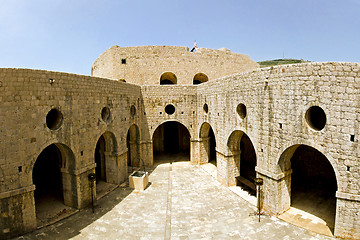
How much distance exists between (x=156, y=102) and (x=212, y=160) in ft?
24.2

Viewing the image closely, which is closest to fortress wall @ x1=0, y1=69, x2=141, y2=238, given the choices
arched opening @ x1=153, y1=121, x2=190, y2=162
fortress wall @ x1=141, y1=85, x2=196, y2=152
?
fortress wall @ x1=141, y1=85, x2=196, y2=152

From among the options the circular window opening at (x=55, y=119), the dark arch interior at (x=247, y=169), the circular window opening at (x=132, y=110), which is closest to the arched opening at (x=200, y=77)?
the dark arch interior at (x=247, y=169)

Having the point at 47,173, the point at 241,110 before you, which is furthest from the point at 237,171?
the point at 47,173

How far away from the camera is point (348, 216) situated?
7676mm

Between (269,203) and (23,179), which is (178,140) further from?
(23,179)

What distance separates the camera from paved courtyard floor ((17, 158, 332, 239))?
873 centimetres

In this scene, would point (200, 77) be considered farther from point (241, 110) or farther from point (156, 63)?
point (241, 110)

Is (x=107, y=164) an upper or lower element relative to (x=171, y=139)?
lower

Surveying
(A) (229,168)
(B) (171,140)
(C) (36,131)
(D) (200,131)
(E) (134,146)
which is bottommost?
(A) (229,168)

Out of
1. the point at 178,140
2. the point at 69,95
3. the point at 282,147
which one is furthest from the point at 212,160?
the point at 69,95

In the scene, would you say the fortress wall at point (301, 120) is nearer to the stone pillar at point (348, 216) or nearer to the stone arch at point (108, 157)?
the stone pillar at point (348, 216)

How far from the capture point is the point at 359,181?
289 inches

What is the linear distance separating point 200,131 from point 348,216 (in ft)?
36.3

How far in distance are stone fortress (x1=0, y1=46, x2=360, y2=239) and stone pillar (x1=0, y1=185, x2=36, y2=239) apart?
4cm
